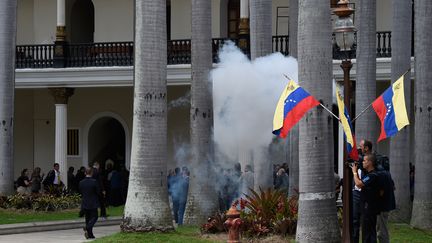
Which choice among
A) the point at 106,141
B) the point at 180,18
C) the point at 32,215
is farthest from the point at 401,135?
the point at 106,141

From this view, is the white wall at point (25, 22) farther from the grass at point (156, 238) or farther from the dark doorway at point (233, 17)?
the grass at point (156, 238)

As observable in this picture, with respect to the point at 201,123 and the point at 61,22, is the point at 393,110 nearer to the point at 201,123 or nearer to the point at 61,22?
the point at 201,123

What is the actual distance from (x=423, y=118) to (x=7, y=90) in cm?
1221

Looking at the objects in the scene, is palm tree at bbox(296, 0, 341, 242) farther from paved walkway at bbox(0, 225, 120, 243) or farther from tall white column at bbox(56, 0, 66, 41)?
tall white column at bbox(56, 0, 66, 41)

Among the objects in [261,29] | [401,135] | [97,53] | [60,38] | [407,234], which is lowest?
[407,234]

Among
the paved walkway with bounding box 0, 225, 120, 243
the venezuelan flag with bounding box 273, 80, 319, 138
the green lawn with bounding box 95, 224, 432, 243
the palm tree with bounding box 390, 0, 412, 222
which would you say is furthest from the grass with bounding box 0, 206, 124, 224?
the venezuelan flag with bounding box 273, 80, 319, 138

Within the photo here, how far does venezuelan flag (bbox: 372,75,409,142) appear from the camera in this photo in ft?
48.2

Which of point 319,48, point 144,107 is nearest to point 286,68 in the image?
point 144,107

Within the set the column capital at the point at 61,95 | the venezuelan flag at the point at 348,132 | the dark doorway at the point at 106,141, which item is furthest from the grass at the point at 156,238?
the dark doorway at the point at 106,141

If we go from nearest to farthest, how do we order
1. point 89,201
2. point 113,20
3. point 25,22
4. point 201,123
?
point 89,201, point 201,123, point 113,20, point 25,22

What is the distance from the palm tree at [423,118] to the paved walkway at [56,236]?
6.69 m

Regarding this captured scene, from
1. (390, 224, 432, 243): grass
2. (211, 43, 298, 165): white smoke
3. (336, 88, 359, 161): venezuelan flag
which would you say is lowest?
(390, 224, 432, 243): grass

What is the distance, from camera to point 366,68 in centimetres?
2380

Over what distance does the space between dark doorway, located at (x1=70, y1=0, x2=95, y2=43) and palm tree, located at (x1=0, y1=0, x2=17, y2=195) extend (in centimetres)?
1121
